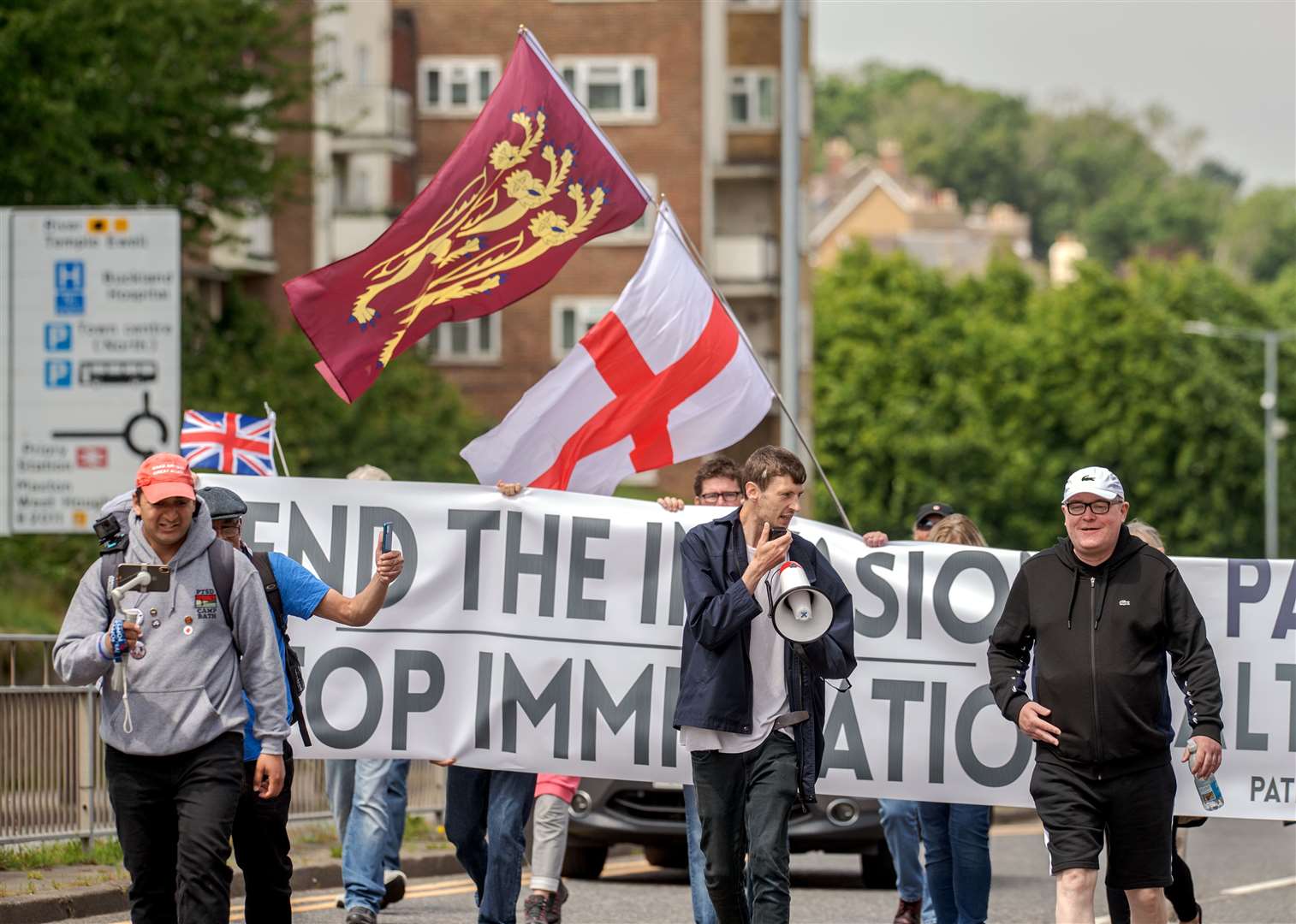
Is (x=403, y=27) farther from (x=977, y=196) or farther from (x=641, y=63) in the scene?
(x=977, y=196)

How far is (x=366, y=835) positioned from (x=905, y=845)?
8.28 feet

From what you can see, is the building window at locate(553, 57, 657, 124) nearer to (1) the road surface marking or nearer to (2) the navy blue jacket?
(1) the road surface marking

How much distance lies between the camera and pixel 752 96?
2247 inches

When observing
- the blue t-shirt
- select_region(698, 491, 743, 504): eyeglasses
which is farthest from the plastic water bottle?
the blue t-shirt

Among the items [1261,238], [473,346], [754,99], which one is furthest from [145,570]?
[1261,238]

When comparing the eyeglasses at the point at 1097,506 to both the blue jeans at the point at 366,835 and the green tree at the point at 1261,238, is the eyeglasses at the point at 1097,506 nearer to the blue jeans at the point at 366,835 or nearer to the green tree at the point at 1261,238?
the blue jeans at the point at 366,835

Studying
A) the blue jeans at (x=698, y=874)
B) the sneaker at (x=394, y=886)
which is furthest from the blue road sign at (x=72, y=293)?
the blue jeans at (x=698, y=874)

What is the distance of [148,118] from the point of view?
28078 mm

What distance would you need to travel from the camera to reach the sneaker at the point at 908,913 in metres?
11.7

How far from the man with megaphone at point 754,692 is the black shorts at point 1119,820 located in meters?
0.85

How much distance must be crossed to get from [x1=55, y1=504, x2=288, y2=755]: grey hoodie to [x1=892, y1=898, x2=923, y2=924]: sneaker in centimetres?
450

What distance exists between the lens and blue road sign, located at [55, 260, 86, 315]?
19078mm

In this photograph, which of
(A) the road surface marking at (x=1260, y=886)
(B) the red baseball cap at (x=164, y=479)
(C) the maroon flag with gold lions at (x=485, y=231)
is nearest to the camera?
(B) the red baseball cap at (x=164, y=479)

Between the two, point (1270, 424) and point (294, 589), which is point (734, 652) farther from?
point (1270, 424)
